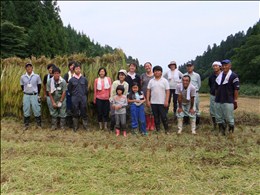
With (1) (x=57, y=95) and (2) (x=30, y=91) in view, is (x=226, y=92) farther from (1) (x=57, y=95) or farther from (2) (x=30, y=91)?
(2) (x=30, y=91)

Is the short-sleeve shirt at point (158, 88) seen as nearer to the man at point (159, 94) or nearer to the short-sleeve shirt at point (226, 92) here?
the man at point (159, 94)

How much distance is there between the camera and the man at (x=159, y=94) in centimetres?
510

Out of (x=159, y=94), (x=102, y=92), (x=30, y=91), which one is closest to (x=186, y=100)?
(x=159, y=94)

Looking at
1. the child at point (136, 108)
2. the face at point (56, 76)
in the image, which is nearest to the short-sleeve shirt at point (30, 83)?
the face at point (56, 76)

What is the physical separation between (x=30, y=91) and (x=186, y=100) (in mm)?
3184

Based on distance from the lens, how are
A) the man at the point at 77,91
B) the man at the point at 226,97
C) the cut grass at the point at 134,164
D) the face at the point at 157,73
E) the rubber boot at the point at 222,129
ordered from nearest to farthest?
1. the cut grass at the point at 134,164
2. the man at the point at 226,97
3. the rubber boot at the point at 222,129
4. the face at the point at 157,73
5. the man at the point at 77,91

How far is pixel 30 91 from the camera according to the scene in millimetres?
6078

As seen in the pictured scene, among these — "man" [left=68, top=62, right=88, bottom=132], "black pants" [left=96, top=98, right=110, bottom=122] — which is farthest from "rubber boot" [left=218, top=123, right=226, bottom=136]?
"man" [left=68, top=62, right=88, bottom=132]

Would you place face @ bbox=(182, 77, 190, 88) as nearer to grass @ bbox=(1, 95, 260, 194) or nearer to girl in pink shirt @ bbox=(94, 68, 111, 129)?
grass @ bbox=(1, 95, 260, 194)

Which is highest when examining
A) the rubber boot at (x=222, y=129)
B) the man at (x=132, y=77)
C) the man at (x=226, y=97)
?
the man at (x=132, y=77)

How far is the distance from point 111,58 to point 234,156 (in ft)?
12.4

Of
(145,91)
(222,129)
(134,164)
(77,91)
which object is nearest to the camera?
(134,164)

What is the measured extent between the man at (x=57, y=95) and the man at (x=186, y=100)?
7.49ft

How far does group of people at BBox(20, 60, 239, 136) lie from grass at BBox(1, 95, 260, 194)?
40cm
